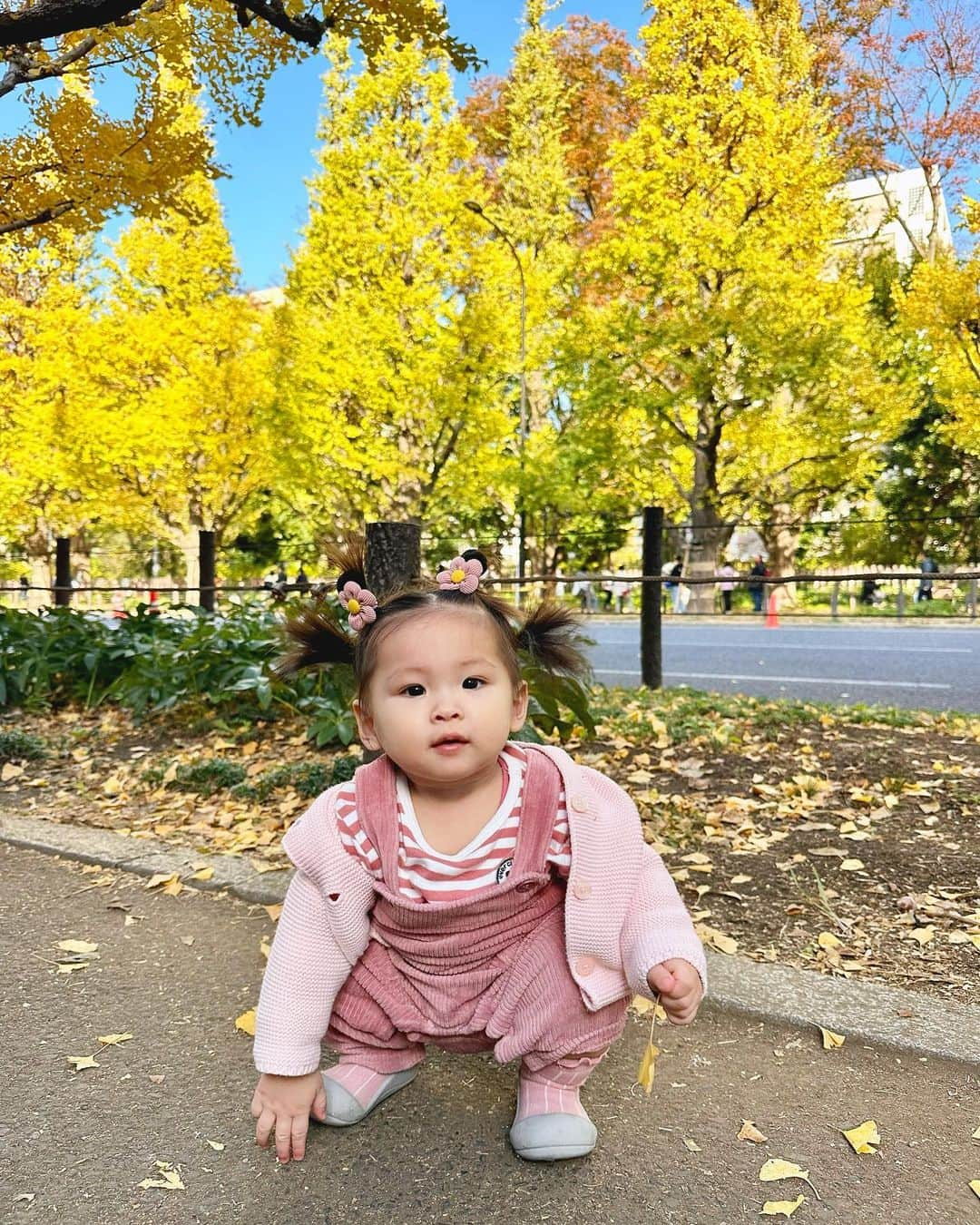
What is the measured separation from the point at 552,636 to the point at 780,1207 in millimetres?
1036

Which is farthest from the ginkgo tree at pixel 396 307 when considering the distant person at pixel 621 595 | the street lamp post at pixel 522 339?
the distant person at pixel 621 595

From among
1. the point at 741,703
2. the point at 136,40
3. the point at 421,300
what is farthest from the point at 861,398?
the point at 136,40

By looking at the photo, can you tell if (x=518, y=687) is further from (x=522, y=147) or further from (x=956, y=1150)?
(x=522, y=147)

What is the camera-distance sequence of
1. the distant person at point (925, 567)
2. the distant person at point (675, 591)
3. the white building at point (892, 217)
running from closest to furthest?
the distant person at point (675, 591) < the distant person at point (925, 567) < the white building at point (892, 217)

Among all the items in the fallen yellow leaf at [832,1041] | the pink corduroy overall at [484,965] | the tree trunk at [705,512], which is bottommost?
the fallen yellow leaf at [832,1041]

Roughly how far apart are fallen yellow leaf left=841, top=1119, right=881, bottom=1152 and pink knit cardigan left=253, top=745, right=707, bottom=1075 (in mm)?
414

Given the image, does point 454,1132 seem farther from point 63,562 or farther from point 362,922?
point 63,562

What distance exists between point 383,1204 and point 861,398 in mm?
15983

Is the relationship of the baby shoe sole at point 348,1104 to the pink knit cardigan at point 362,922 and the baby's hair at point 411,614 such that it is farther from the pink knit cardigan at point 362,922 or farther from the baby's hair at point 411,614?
the baby's hair at point 411,614

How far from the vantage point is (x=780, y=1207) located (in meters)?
1.44

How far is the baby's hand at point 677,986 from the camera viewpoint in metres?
1.43

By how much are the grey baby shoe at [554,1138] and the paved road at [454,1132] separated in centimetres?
3

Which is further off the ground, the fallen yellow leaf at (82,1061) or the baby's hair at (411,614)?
the baby's hair at (411,614)

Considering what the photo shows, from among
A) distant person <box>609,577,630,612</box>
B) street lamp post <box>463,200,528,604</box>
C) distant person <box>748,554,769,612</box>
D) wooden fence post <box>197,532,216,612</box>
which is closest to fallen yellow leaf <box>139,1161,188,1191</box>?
wooden fence post <box>197,532,216,612</box>
